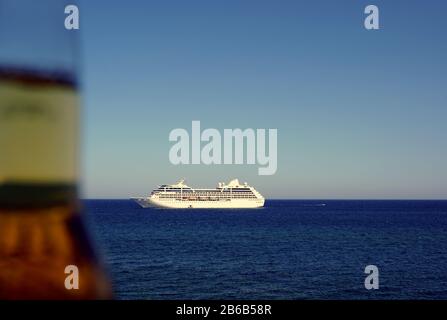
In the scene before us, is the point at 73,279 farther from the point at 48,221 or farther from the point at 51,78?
the point at 51,78

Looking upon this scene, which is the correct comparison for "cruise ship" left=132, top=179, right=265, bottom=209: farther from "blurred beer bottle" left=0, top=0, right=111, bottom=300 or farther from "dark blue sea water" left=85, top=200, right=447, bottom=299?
"blurred beer bottle" left=0, top=0, right=111, bottom=300

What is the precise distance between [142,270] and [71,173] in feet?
111

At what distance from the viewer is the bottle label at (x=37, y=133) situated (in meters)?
2.11

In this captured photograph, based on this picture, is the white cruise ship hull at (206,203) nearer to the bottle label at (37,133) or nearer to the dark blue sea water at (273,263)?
the dark blue sea water at (273,263)

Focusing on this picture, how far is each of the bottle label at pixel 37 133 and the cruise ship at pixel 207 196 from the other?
347 ft

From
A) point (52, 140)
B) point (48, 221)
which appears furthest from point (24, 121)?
point (48, 221)

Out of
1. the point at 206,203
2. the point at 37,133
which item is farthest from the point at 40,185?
the point at 206,203

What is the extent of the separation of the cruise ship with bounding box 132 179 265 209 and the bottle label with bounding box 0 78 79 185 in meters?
106

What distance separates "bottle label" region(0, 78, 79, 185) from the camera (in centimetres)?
211

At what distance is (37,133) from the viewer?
216 cm

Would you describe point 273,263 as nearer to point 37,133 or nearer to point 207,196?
point 37,133

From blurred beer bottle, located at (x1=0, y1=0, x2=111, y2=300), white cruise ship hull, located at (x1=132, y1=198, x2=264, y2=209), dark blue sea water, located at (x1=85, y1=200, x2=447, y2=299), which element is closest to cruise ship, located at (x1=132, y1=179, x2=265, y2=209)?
white cruise ship hull, located at (x1=132, y1=198, x2=264, y2=209)
